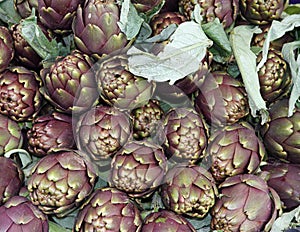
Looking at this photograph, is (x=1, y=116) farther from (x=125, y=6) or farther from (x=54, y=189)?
(x=125, y=6)

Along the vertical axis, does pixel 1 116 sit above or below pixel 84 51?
below

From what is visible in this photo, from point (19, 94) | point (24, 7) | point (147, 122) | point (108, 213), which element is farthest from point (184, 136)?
point (24, 7)

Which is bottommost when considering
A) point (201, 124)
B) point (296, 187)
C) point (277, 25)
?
point (296, 187)

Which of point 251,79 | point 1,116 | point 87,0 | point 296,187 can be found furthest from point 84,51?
point 296,187

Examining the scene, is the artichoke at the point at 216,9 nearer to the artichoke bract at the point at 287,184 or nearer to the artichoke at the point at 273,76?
the artichoke at the point at 273,76

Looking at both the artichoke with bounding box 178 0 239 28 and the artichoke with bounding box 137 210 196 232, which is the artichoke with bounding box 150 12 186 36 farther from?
the artichoke with bounding box 137 210 196 232

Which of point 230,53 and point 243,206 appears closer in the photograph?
point 243,206

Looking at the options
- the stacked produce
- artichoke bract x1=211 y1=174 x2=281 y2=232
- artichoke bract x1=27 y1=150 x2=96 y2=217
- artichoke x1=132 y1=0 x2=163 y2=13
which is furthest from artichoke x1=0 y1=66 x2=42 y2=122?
artichoke bract x1=211 y1=174 x2=281 y2=232
